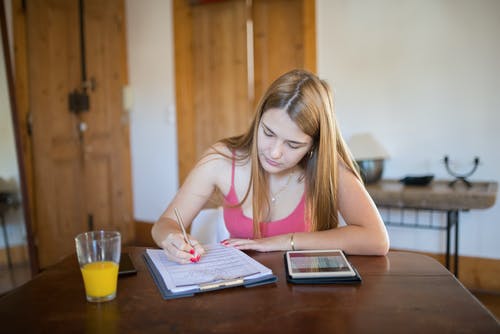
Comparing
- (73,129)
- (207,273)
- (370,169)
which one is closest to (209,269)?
(207,273)

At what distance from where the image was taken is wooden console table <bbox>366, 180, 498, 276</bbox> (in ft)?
6.93

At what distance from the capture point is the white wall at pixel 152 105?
3.59 metres

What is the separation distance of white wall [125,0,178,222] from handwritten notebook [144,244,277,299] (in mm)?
2692

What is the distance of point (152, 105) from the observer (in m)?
3.68

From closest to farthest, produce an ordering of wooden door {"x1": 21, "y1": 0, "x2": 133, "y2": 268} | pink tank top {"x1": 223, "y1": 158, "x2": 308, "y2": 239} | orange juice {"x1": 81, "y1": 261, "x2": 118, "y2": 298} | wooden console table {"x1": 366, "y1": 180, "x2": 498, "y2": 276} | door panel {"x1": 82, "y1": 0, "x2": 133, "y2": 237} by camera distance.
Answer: orange juice {"x1": 81, "y1": 261, "x2": 118, "y2": 298}
pink tank top {"x1": 223, "y1": 158, "x2": 308, "y2": 239}
wooden console table {"x1": 366, "y1": 180, "x2": 498, "y2": 276}
wooden door {"x1": 21, "y1": 0, "x2": 133, "y2": 268}
door panel {"x1": 82, "y1": 0, "x2": 133, "y2": 237}

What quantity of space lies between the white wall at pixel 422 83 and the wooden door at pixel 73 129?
1.84m

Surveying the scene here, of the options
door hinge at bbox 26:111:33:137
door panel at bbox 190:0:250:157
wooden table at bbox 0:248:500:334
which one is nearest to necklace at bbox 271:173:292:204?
Answer: wooden table at bbox 0:248:500:334

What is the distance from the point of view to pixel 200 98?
3604 mm

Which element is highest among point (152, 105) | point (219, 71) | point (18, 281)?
point (219, 71)

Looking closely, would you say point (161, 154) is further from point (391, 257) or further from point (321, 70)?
point (391, 257)

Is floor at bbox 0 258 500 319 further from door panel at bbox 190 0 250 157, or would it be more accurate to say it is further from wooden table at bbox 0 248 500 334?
wooden table at bbox 0 248 500 334

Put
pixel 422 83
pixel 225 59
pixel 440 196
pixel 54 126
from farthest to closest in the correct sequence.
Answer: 1. pixel 225 59
2. pixel 54 126
3. pixel 422 83
4. pixel 440 196

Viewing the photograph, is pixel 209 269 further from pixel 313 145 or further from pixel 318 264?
pixel 313 145

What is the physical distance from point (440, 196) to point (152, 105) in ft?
8.31
